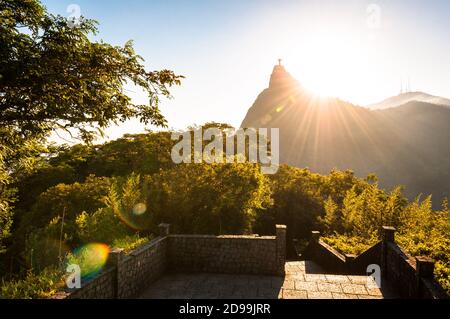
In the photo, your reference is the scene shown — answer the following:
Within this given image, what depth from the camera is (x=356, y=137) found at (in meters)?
117

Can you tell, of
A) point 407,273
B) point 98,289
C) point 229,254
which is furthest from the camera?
point 229,254

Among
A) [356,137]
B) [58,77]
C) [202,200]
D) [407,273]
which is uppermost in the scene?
[356,137]

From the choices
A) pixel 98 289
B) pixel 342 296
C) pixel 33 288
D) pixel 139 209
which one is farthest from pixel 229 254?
pixel 33 288

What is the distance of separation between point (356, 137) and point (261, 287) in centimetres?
11630

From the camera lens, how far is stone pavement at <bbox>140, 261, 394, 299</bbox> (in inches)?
389

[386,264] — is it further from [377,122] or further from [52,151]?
[377,122]

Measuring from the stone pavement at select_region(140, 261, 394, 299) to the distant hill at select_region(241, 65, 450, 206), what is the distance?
331 feet

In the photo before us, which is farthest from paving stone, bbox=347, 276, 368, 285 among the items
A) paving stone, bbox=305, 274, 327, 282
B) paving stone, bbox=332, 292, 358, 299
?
paving stone, bbox=332, 292, 358, 299

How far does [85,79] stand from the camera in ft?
29.1

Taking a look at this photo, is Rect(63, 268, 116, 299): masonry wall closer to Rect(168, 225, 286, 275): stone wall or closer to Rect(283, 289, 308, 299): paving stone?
Rect(168, 225, 286, 275): stone wall

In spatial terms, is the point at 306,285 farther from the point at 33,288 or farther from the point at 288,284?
the point at 33,288

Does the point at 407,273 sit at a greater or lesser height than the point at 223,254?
greater

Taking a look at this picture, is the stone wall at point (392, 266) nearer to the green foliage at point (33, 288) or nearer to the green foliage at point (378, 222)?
the green foliage at point (378, 222)
